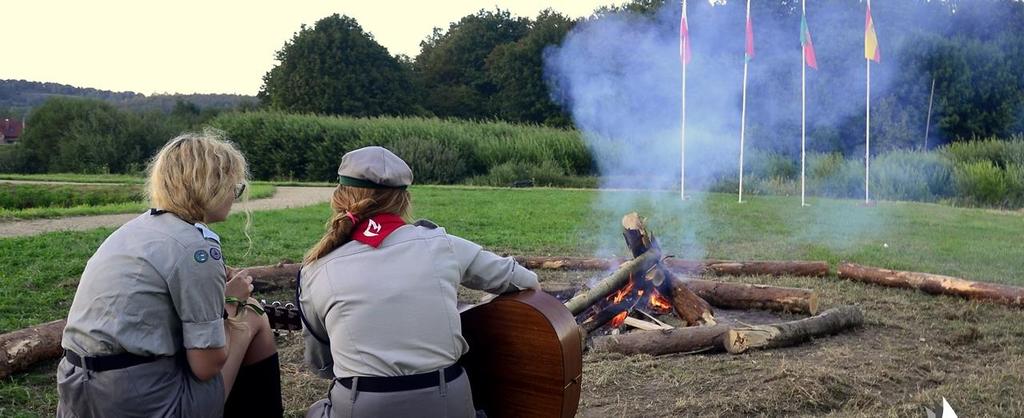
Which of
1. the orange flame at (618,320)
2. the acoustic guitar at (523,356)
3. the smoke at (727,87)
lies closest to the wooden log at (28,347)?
the acoustic guitar at (523,356)

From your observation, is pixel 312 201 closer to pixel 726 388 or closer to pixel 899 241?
pixel 899 241

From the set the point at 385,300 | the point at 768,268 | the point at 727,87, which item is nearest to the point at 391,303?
the point at 385,300

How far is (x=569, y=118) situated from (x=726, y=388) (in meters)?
27.2

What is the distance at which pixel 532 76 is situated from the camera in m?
31.3

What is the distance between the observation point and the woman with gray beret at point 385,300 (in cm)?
280

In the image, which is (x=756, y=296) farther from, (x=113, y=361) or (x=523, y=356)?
(x=113, y=361)

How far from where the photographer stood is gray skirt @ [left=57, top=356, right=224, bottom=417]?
9.33 ft

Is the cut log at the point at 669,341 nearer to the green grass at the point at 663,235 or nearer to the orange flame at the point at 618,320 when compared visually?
the orange flame at the point at 618,320

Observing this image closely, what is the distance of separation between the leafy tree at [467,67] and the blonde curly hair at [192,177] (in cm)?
A: 3719

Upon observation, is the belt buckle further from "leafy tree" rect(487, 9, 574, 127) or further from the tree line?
"leafy tree" rect(487, 9, 574, 127)

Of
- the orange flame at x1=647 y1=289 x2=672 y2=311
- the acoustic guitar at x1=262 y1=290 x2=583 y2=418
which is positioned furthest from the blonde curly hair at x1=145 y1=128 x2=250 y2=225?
the orange flame at x1=647 y1=289 x2=672 y2=311

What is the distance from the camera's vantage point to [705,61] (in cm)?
1952

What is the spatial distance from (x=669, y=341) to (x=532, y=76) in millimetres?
26334

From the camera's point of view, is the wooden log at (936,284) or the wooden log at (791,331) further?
the wooden log at (936,284)
